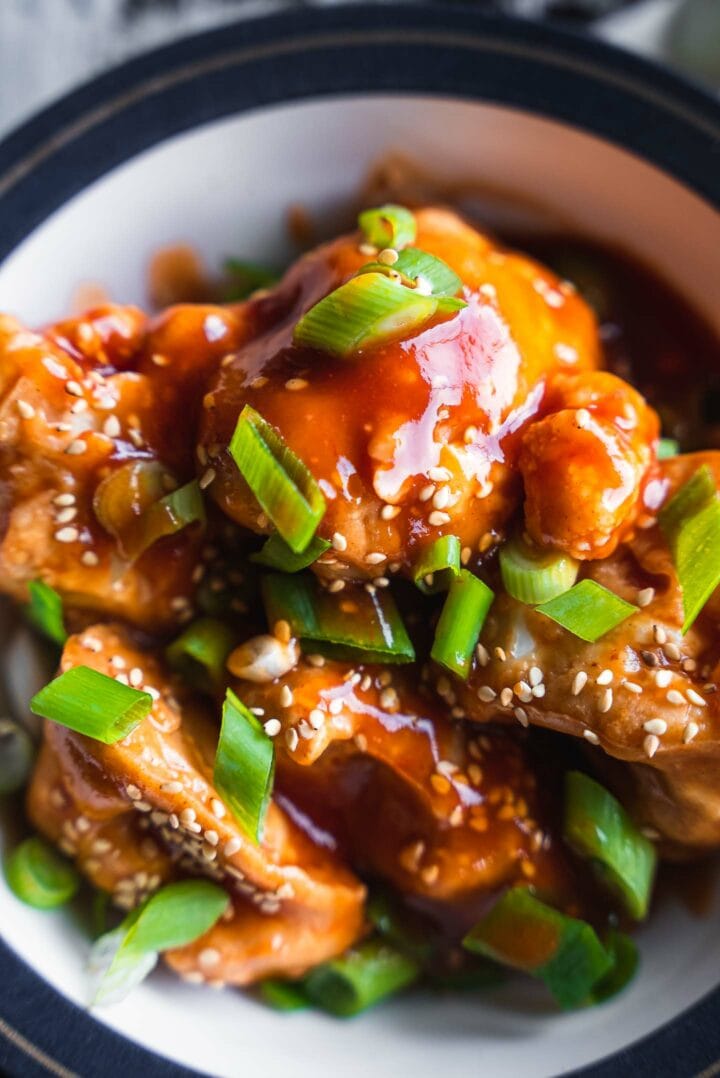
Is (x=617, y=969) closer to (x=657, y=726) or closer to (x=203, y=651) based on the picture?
(x=657, y=726)

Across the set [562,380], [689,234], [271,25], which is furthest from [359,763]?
[271,25]

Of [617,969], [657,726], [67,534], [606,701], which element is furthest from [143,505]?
[617,969]

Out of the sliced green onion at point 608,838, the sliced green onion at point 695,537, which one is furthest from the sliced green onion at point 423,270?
the sliced green onion at point 608,838

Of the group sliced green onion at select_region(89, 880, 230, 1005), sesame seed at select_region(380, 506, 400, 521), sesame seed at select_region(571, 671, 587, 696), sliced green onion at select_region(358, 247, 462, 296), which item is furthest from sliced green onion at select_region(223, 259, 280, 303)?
sliced green onion at select_region(89, 880, 230, 1005)

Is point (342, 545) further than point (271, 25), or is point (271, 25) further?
point (271, 25)

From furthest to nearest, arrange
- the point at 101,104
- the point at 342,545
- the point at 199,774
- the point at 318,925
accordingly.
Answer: the point at 101,104
the point at 318,925
the point at 199,774
the point at 342,545

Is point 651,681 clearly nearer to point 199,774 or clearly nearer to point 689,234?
point 199,774

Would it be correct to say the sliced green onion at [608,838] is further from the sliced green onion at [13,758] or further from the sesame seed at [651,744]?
the sliced green onion at [13,758]
